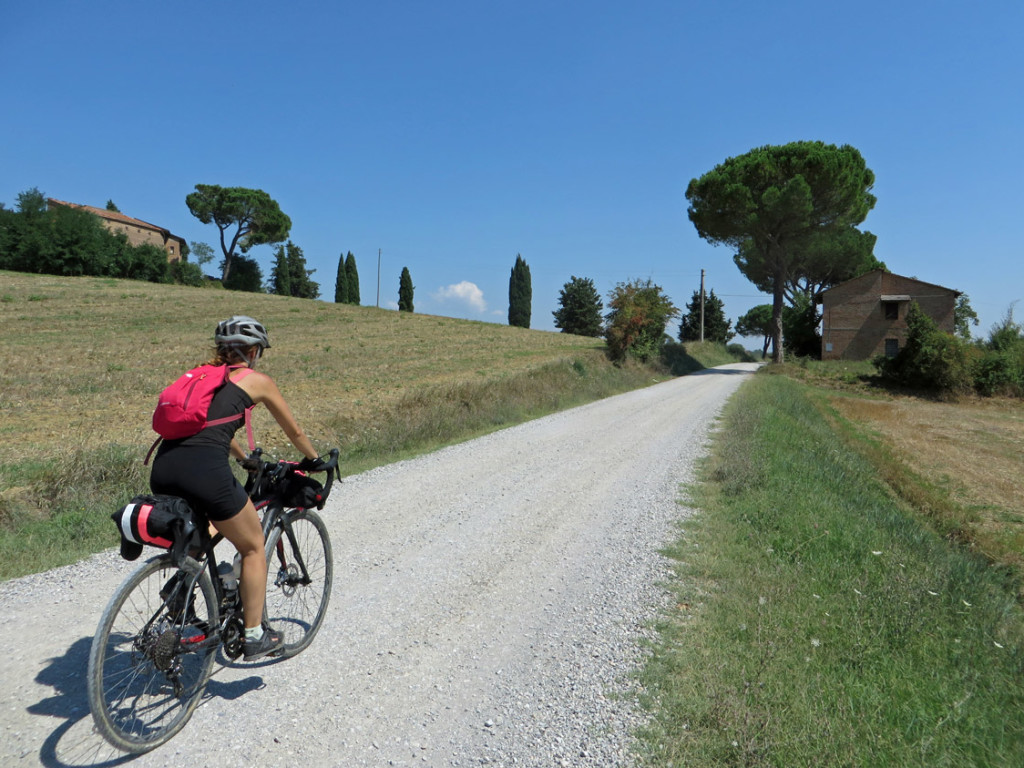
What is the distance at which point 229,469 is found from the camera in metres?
2.95

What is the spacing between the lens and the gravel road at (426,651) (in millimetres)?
2816

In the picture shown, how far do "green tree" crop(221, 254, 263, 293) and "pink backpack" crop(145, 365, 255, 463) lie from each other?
83555 millimetres

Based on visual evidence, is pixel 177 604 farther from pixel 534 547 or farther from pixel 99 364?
pixel 99 364

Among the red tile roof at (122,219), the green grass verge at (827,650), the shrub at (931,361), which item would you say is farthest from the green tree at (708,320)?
the red tile roof at (122,219)

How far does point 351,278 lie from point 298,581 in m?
86.1

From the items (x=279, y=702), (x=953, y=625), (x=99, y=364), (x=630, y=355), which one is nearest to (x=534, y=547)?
(x=279, y=702)

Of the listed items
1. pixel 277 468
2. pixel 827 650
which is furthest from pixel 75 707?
pixel 827 650

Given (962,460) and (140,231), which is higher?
(140,231)

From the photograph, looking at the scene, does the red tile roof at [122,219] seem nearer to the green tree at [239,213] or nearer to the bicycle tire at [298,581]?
the green tree at [239,213]

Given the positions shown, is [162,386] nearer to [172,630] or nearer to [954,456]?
[172,630]

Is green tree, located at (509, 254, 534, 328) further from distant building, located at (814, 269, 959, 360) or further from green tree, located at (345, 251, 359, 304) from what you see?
distant building, located at (814, 269, 959, 360)

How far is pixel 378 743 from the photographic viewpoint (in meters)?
2.84

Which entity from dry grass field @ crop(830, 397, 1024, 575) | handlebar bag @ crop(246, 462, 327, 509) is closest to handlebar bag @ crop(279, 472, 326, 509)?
handlebar bag @ crop(246, 462, 327, 509)

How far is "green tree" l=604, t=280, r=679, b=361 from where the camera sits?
102ft
